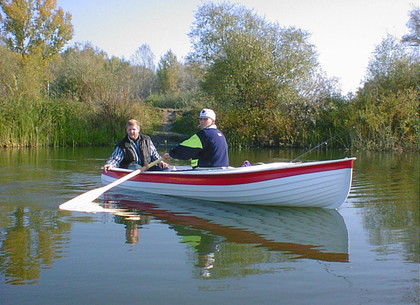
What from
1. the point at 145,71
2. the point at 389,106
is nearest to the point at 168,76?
the point at 145,71

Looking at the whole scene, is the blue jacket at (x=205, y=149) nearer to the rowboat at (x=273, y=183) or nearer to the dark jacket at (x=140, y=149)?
the rowboat at (x=273, y=183)

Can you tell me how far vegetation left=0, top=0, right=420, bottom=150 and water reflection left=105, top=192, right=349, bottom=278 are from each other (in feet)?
44.3

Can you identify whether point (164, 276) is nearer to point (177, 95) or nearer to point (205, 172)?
point (205, 172)

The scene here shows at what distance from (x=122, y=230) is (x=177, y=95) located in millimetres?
27717

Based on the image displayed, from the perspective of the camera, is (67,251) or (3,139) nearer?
(67,251)

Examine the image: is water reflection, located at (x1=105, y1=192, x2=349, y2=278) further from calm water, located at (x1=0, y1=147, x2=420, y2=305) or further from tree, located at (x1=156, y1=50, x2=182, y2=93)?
tree, located at (x1=156, y1=50, x2=182, y2=93)

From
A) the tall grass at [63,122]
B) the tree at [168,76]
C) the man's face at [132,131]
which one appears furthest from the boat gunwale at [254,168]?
the tree at [168,76]

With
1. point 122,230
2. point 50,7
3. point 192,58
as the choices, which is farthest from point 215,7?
point 122,230

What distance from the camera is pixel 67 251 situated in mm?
4328

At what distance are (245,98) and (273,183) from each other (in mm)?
17610

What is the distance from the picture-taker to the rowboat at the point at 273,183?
20.1 ft

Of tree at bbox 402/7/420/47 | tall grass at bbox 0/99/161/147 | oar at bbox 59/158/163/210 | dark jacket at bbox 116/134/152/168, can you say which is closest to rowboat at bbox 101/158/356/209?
oar at bbox 59/158/163/210

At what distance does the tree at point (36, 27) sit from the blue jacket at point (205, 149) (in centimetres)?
2917

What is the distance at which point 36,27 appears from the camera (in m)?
34.9
